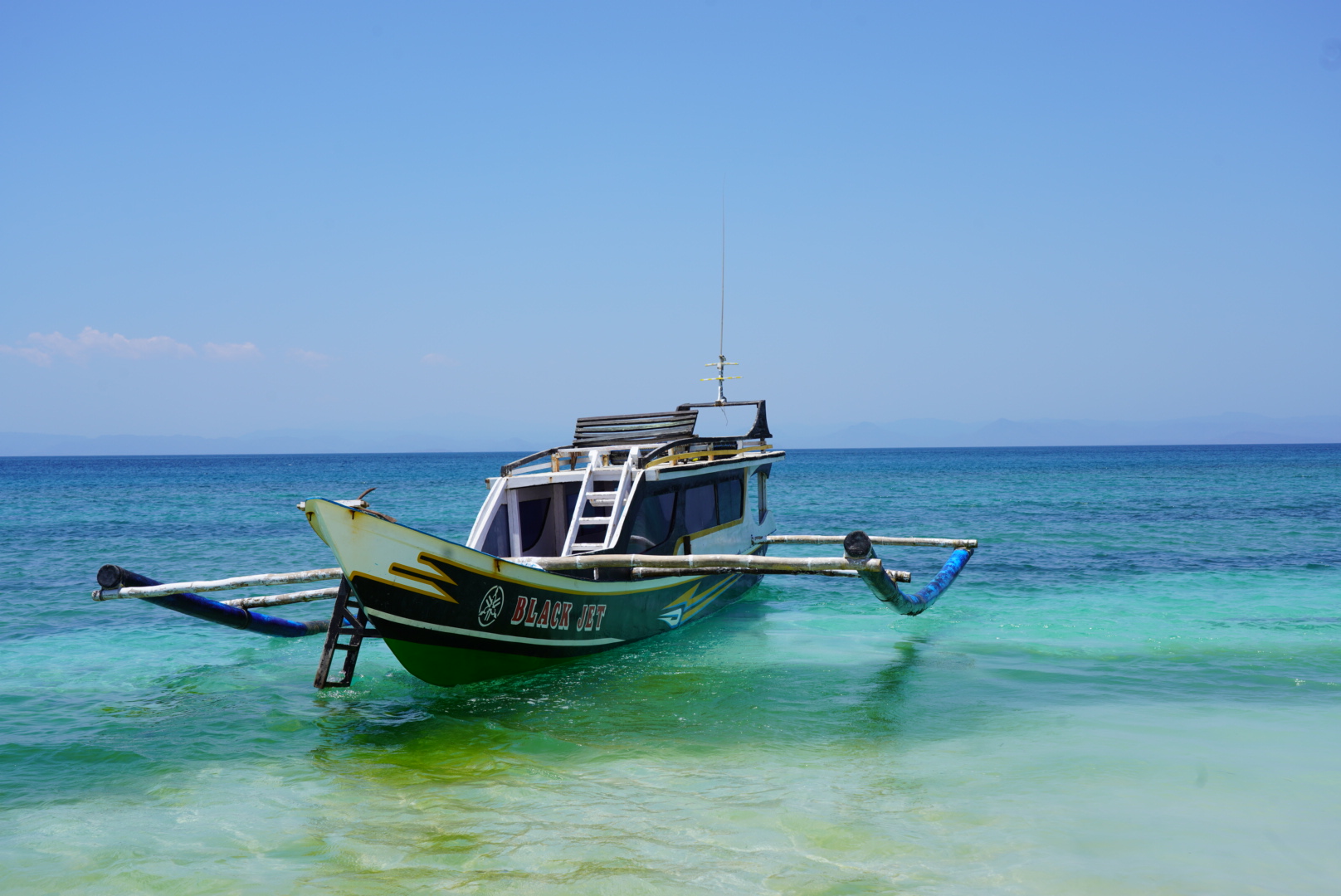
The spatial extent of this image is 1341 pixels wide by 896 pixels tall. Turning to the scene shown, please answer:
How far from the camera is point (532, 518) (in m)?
12.2

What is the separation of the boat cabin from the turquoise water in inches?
59.8

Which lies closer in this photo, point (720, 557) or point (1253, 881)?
point (1253, 881)

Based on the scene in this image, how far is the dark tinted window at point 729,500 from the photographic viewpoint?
14125 mm

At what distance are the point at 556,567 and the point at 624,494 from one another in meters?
1.52

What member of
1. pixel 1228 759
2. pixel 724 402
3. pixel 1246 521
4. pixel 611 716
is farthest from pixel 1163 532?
pixel 611 716

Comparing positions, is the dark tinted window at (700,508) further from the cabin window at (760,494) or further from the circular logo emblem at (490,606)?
the circular logo emblem at (490,606)

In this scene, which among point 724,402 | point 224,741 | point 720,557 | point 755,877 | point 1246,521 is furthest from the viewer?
point 1246,521

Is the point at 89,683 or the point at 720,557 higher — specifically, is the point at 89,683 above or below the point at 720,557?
below

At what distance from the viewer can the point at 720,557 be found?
10.1 metres

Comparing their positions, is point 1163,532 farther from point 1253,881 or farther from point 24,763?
point 24,763

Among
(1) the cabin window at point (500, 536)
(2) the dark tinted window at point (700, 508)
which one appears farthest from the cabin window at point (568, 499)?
(2) the dark tinted window at point (700, 508)

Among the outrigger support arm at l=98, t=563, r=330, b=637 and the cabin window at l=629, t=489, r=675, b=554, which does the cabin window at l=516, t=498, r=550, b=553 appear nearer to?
the cabin window at l=629, t=489, r=675, b=554

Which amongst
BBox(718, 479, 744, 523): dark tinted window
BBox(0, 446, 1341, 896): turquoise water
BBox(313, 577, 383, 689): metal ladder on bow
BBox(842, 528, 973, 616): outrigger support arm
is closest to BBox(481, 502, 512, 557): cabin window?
BBox(0, 446, 1341, 896): turquoise water

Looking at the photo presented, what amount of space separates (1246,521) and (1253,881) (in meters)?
28.0
